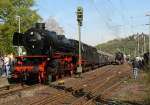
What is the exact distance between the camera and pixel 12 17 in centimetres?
6712

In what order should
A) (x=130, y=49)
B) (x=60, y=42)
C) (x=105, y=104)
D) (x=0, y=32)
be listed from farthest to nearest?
Answer: (x=130, y=49) → (x=0, y=32) → (x=60, y=42) → (x=105, y=104)

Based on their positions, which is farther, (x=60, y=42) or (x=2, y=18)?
(x=2, y=18)

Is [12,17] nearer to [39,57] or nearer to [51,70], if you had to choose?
[51,70]

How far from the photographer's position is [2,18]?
2643 inches

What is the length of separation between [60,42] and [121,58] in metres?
53.7

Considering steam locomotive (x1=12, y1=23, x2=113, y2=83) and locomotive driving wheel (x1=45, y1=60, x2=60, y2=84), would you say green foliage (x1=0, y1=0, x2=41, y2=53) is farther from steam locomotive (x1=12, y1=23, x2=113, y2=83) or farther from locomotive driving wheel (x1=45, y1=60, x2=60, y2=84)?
locomotive driving wheel (x1=45, y1=60, x2=60, y2=84)

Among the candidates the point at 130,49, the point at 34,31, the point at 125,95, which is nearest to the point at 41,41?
the point at 34,31

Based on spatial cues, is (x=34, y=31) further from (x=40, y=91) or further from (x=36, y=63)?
(x=40, y=91)

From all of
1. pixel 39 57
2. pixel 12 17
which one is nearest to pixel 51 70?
pixel 39 57

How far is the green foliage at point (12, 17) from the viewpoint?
65.2 meters

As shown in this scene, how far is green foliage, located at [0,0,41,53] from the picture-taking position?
65188 mm

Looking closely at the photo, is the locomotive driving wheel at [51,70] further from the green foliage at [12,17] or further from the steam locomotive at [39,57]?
the green foliage at [12,17]

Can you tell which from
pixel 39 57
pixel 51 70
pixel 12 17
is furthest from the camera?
pixel 12 17

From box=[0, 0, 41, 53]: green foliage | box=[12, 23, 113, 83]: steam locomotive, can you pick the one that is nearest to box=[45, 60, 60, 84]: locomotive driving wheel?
box=[12, 23, 113, 83]: steam locomotive
